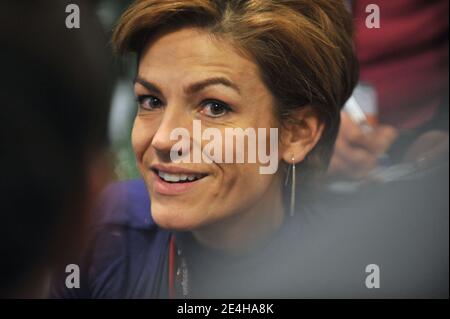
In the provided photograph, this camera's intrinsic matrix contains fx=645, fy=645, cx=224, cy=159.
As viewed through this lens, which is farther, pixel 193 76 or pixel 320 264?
pixel 320 264

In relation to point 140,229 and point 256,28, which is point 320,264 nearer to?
point 140,229

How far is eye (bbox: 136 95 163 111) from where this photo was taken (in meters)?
1.70

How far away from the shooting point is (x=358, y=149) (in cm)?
179

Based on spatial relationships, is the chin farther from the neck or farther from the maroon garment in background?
the maroon garment in background

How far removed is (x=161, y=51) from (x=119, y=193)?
0.41m

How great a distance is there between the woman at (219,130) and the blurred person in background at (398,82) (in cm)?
6

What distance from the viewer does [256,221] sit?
1771 mm

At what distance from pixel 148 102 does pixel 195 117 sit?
141mm

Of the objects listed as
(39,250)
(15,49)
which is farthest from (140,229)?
(15,49)

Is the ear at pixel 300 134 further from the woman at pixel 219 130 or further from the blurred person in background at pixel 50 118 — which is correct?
the blurred person in background at pixel 50 118

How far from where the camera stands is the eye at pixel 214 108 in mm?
1660

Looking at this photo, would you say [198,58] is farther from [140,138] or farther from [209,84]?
[140,138]

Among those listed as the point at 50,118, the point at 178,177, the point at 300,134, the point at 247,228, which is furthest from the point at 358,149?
the point at 50,118

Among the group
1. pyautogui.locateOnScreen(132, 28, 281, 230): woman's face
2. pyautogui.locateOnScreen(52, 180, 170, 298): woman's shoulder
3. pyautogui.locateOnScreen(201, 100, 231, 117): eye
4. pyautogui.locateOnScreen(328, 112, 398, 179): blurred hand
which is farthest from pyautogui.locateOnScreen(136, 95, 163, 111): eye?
pyautogui.locateOnScreen(328, 112, 398, 179): blurred hand
